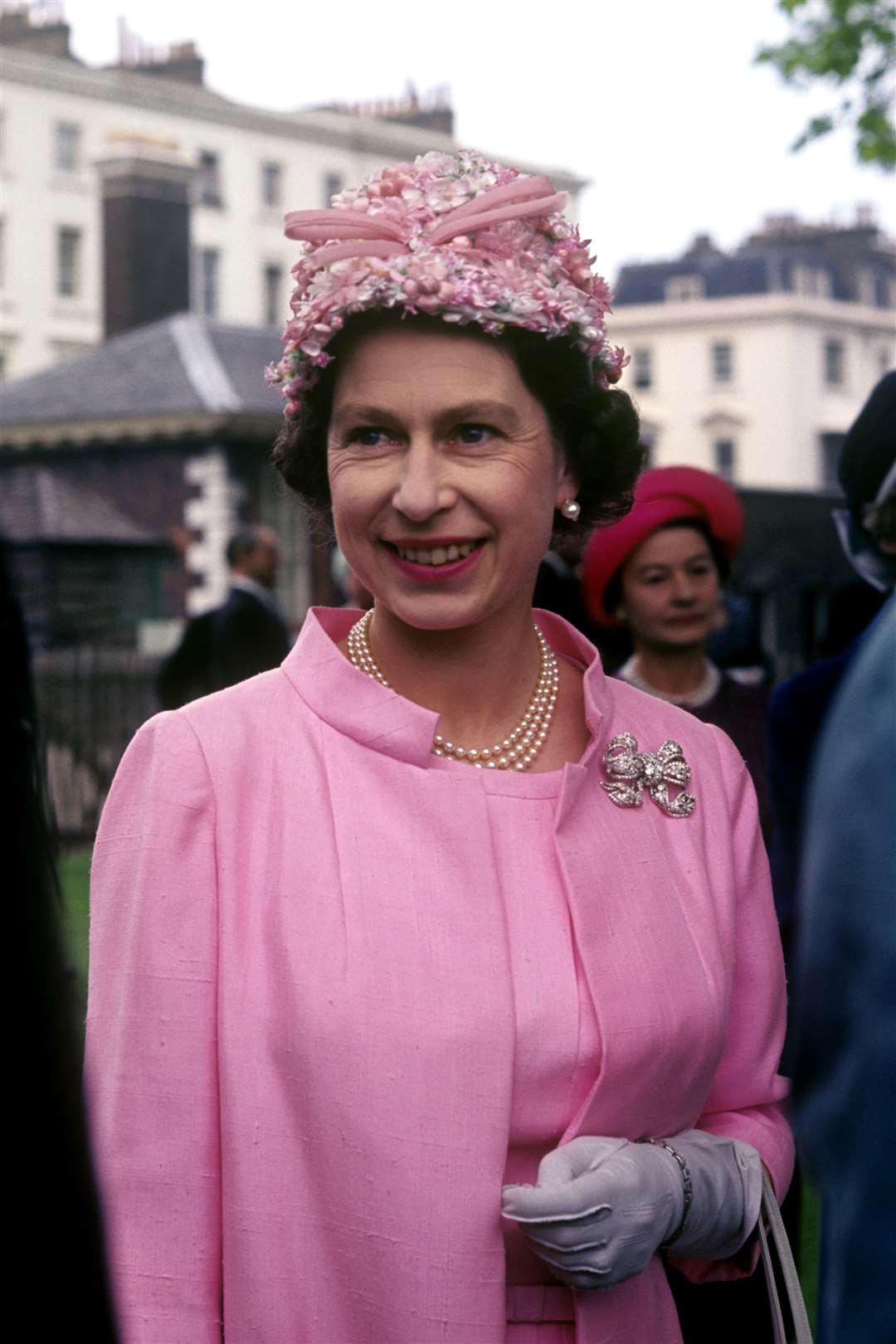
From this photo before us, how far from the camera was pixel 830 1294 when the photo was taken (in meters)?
1.73

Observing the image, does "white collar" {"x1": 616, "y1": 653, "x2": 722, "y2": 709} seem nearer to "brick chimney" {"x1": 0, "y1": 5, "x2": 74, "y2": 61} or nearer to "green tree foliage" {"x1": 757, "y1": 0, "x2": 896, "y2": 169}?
"green tree foliage" {"x1": 757, "y1": 0, "x2": 896, "y2": 169}

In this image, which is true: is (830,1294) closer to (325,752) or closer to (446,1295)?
(446,1295)

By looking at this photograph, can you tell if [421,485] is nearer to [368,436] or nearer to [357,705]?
[368,436]

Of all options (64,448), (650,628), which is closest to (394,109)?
(64,448)

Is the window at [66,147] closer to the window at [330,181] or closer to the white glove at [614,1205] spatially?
the window at [330,181]

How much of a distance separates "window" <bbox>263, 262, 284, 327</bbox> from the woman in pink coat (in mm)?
66179

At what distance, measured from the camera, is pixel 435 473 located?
8.74 ft

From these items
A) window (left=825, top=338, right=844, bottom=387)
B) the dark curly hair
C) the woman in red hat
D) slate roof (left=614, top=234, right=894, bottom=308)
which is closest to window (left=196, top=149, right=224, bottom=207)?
slate roof (left=614, top=234, right=894, bottom=308)

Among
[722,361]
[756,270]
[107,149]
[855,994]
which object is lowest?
[855,994]

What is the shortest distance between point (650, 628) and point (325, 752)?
2.44 m

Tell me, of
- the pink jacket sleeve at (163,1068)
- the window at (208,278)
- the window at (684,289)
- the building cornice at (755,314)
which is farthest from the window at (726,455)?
the pink jacket sleeve at (163,1068)

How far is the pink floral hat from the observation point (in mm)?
2648

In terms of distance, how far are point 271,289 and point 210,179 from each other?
Answer: 13.0ft

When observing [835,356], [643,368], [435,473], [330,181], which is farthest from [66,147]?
[435,473]
